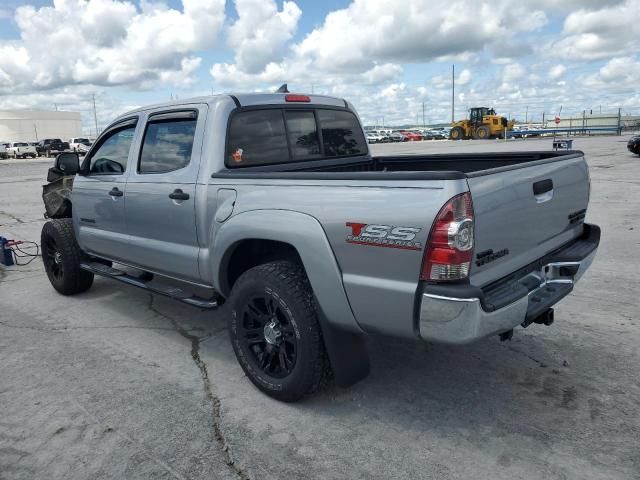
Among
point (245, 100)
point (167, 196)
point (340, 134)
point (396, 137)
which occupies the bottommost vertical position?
point (396, 137)

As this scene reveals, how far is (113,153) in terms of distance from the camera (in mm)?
4918

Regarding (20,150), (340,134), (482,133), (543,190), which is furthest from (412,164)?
(20,150)

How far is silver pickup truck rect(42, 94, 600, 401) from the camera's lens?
260 centimetres

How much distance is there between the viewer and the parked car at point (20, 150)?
48000mm

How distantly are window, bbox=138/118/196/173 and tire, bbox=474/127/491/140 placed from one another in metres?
44.6

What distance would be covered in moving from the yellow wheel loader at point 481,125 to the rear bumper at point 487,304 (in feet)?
148

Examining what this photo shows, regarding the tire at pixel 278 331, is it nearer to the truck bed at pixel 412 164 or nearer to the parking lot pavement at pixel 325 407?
the parking lot pavement at pixel 325 407

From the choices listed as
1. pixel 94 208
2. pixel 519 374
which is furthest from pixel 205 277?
pixel 519 374

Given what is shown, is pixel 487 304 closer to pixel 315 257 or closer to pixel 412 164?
pixel 315 257

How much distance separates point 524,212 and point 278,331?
161 cm

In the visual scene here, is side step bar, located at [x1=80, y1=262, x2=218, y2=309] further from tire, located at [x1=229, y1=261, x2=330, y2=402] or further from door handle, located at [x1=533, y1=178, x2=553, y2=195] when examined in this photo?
door handle, located at [x1=533, y1=178, x2=553, y2=195]

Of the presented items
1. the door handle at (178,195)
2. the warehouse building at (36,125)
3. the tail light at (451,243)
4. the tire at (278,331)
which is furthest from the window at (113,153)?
the warehouse building at (36,125)

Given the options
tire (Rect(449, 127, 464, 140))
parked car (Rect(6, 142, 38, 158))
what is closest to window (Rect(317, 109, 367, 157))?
tire (Rect(449, 127, 464, 140))

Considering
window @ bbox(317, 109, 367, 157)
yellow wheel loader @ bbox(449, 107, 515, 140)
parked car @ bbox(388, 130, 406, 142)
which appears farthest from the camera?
parked car @ bbox(388, 130, 406, 142)
